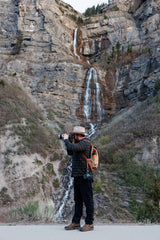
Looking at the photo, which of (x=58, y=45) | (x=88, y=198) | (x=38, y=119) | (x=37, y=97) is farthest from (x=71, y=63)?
(x=88, y=198)

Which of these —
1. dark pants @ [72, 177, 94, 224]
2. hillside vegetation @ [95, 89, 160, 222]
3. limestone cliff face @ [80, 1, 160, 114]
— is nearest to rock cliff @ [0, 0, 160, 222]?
limestone cliff face @ [80, 1, 160, 114]

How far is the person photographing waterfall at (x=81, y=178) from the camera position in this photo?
4.15 meters

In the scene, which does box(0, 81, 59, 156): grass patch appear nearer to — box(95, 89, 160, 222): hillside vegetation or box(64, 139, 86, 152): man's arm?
box(95, 89, 160, 222): hillside vegetation

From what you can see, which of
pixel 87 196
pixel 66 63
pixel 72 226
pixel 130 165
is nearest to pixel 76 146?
pixel 87 196

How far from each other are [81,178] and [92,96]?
28490 mm

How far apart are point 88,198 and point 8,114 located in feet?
58.5

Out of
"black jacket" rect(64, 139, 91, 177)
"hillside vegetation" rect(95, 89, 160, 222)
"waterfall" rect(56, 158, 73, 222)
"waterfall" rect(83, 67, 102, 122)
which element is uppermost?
"waterfall" rect(83, 67, 102, 122)

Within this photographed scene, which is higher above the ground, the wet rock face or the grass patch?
the wet rock face

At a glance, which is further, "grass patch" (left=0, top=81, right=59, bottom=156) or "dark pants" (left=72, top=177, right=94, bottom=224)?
"grass patch" (left=0, top=81, right=59, bottom=156)

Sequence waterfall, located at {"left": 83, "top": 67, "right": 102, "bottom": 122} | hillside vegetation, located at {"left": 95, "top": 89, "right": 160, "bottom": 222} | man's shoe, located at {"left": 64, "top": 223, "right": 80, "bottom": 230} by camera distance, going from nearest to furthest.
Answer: man's shoe, located at {"left": 64, "top": 223, "right": 80, "bottom": 230} < hillside vegetation, located at {"left": 95, "top": 89, "right": 160, "bottom": 222} < waterfall, located at {"left": 83, "top": 67, "right": 102, "bottom": 122}

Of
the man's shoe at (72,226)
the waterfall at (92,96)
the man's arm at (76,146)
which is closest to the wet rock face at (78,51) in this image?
the waterfall at (92,96)

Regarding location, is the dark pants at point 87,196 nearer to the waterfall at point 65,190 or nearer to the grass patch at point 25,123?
the waterfall at point 65,190

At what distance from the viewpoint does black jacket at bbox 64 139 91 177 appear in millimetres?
4184

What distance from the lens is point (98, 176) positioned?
15453 mm
